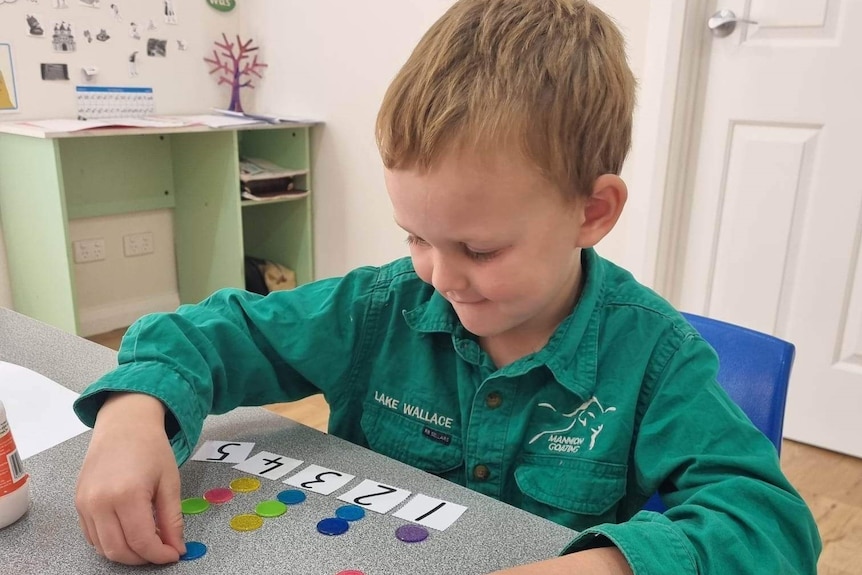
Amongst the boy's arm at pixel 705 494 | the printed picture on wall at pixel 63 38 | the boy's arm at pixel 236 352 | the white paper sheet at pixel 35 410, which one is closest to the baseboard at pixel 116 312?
the printed picture on wall at pixel 63 38

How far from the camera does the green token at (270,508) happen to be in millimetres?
599

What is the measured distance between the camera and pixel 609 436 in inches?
27.6

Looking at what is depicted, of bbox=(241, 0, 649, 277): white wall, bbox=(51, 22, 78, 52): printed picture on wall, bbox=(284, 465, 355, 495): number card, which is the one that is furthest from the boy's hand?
bbox=(51, 22, 78, 52): printed picture on wall

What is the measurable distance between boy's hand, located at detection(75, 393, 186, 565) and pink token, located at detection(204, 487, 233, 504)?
29 mm

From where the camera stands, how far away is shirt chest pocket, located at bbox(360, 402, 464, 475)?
0.78 metres

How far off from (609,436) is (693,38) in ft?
5.47

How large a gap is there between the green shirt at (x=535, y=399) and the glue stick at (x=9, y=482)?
3.5 inches

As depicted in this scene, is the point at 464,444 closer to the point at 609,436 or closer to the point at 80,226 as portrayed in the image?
the point at 609,436

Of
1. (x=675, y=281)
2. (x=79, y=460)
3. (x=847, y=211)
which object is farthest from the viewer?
(x=675, y=281)

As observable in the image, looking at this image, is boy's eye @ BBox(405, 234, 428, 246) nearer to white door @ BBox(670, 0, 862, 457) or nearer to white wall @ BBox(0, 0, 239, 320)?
white door @ BBox(670, 0, 862, 457)

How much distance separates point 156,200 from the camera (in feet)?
9.74

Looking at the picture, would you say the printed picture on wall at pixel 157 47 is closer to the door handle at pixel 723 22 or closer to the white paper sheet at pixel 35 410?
the door handle at pixel 723 22

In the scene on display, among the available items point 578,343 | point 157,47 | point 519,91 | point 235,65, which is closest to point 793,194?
point 578,343

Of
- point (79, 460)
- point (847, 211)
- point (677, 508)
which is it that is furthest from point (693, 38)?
point (79, 460)
